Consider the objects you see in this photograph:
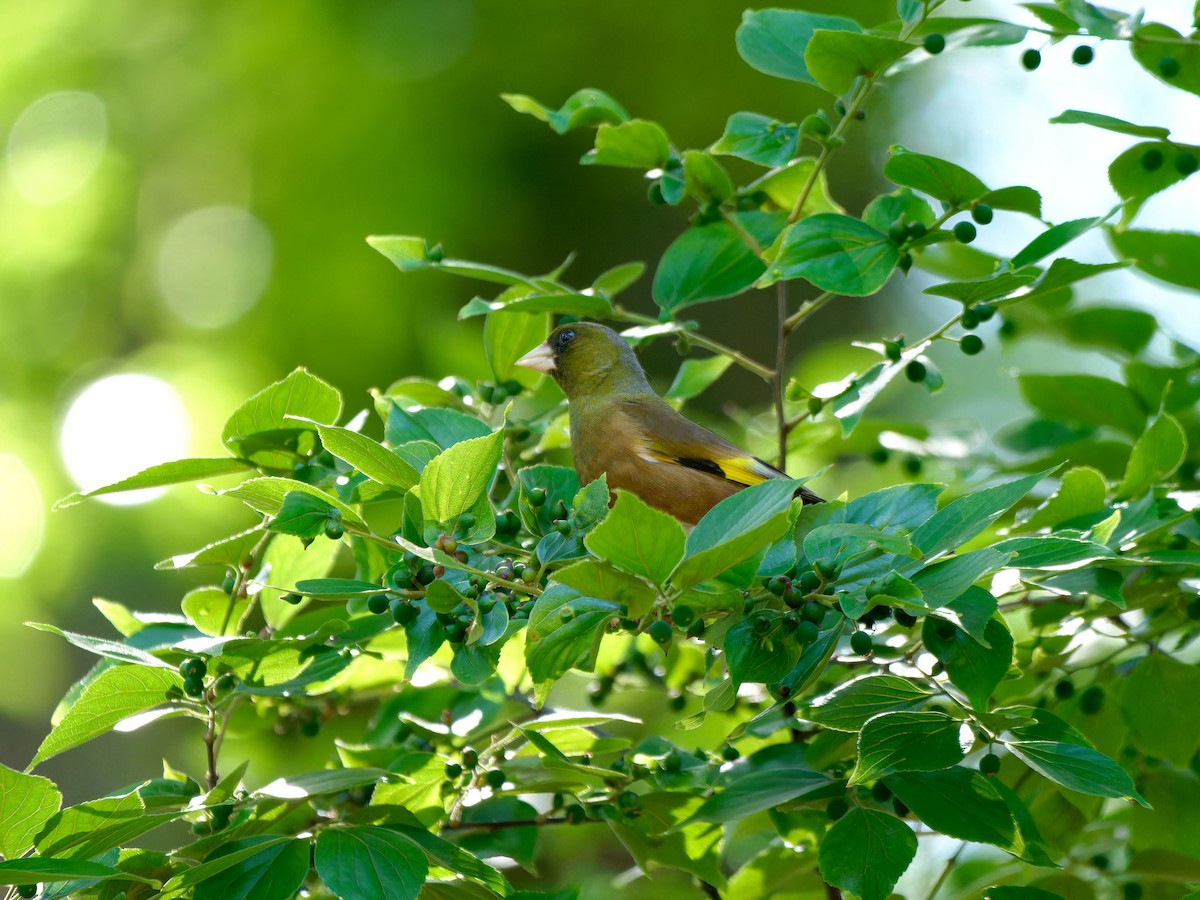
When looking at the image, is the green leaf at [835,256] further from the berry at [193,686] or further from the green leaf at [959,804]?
the berry at [193,686]

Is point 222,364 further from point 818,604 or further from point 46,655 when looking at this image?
point 818,604

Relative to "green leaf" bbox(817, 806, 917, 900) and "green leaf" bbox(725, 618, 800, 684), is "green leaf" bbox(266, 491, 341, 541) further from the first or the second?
"green leaf" bbox(817, 806, 917, 900)

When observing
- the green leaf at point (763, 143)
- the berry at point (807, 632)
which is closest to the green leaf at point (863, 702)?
the berry at point (807, 632)

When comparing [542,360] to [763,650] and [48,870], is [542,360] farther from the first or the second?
[48,870]

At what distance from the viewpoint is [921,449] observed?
3.36 m

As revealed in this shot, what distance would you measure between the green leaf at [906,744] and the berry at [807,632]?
0.15m

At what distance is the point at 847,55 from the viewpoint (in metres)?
2.29

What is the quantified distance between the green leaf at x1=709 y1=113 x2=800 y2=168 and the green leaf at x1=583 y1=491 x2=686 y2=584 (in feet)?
3.91

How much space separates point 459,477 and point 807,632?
0.58m

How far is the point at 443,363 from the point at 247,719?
119cm

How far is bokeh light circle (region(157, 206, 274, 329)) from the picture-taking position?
24.3ft

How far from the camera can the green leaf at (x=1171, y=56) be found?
98.9 inches

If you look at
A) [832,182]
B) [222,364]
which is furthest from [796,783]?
[832,182]

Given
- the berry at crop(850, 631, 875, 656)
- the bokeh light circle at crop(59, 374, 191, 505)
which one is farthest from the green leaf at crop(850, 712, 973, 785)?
the bokeh light circle at crop(59, 374, 191, 505)
